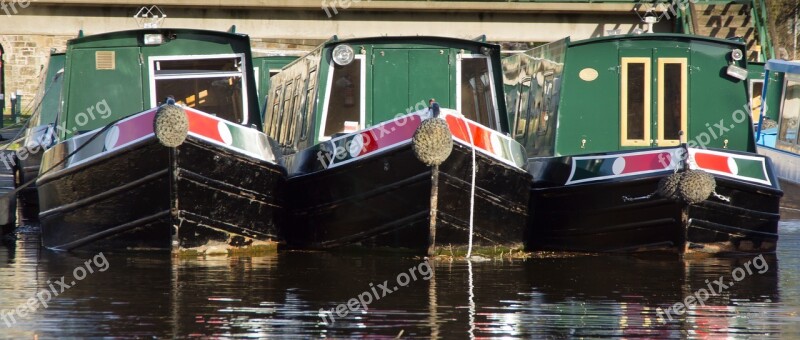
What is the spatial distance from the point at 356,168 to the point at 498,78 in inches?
80.6

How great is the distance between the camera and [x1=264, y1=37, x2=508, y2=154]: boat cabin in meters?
13.3

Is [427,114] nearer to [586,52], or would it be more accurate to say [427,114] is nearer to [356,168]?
[356,168]

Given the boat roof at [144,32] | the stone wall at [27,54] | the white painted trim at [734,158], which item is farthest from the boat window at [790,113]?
the stone wall at [27,54]

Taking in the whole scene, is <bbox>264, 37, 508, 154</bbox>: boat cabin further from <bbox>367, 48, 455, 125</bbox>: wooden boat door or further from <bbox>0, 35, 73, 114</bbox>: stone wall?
<bbox>0, 35, 73, 114</bbox>: stone wall

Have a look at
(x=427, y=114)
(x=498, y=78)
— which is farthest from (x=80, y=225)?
(x=498, y=78)

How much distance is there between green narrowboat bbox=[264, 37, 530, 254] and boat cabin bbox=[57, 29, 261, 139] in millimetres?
751

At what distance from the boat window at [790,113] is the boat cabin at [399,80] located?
4874mm

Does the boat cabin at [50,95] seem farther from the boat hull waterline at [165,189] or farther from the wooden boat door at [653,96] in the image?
the wooden boat door at [653,96]

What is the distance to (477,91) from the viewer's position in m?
13.6

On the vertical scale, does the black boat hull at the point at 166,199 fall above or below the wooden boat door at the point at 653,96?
below

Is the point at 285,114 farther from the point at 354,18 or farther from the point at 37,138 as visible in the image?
the point at 354,18

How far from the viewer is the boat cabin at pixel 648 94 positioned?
13.8 meters

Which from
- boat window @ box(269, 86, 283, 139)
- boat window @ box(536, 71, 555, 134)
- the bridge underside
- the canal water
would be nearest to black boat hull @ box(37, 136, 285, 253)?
the canal water

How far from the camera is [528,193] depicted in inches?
497
